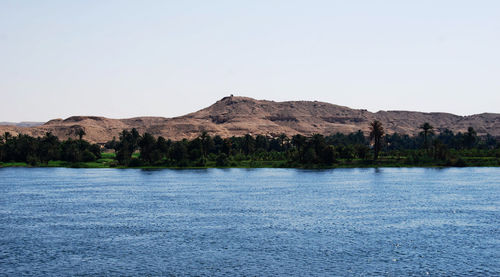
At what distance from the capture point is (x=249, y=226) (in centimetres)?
8100

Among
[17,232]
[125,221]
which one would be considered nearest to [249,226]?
[125,221]

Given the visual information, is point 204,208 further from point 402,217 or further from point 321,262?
point 321,262

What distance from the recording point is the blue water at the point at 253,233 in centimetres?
5659

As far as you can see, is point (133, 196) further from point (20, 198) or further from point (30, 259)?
point (30, 259)

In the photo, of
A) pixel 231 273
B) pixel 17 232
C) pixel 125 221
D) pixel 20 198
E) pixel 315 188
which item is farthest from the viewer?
pixel 315 188

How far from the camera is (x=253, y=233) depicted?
247 feet

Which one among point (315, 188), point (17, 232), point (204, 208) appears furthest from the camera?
point (315, 188)

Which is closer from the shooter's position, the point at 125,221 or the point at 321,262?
the point at 321,262

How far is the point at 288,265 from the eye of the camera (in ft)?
188

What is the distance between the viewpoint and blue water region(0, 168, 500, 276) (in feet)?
186

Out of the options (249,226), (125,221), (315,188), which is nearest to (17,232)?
(125,221)

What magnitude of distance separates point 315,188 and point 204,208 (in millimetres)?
48777

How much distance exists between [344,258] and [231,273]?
1433 centimetres

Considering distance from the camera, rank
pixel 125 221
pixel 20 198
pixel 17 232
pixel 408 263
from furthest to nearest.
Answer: pixel 20 198 → pixel 125 221 → pixel 17 232 → pixel 408 263
